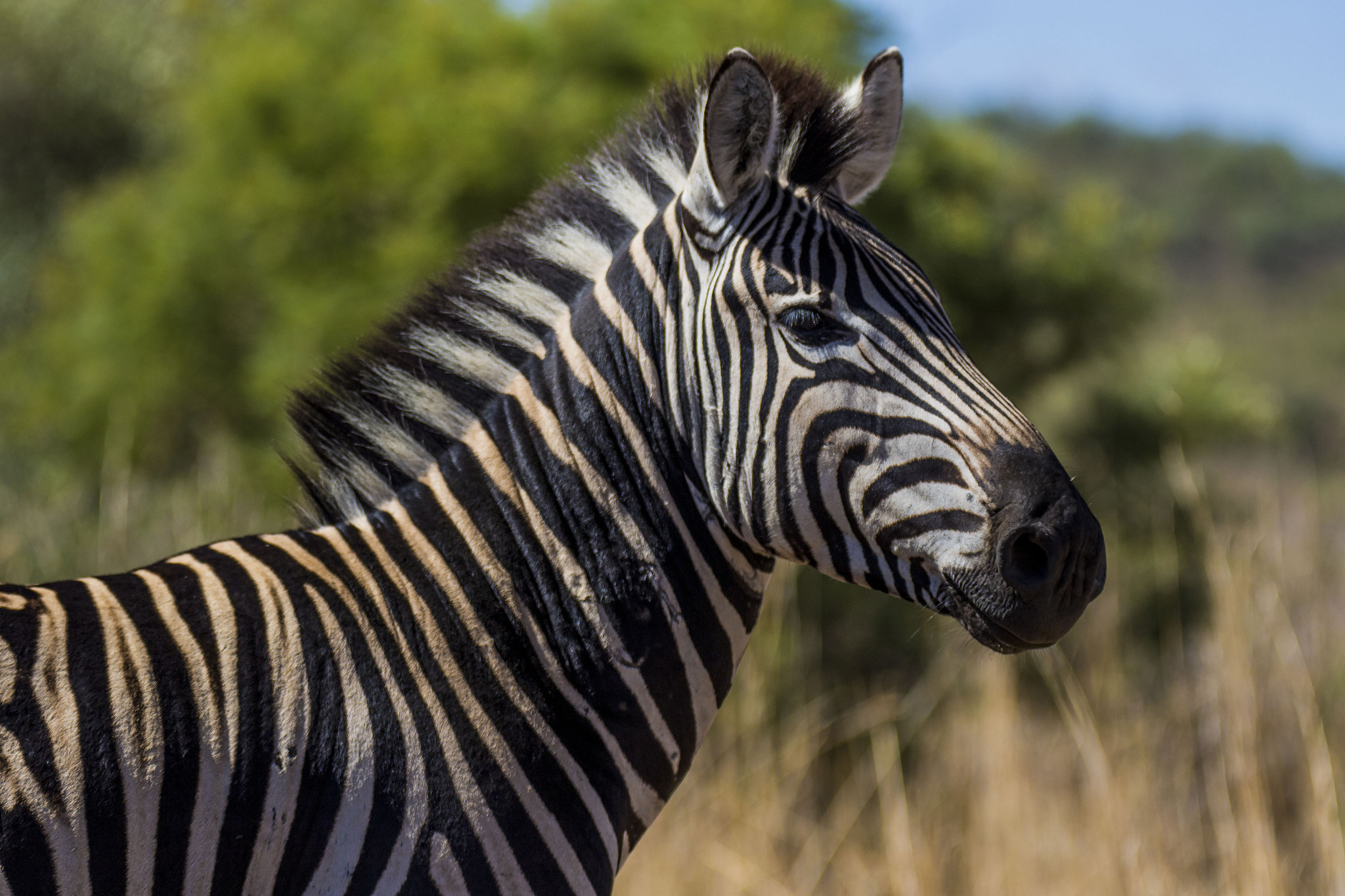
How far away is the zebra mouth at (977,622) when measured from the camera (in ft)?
6.45

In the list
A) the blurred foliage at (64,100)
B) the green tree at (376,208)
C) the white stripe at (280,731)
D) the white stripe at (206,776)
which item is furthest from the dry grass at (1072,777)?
the blurred foliage at (64,100)

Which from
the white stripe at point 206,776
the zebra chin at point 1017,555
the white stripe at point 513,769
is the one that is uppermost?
the zebra chin at point 1017,555

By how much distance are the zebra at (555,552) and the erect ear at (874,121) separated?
2 centimetres

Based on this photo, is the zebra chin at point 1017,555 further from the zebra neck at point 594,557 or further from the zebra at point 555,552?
the zebra neck at point 594,557

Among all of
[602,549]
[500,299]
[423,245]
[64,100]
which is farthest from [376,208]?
[64,100]

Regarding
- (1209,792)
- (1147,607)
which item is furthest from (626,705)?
(1147,607)

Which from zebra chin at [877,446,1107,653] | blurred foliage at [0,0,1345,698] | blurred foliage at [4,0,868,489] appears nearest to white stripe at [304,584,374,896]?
zebra chin at [877,446,1107,653]

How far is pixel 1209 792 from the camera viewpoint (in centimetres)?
499

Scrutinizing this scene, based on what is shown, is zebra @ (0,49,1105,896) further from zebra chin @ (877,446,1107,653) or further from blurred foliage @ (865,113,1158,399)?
blurred foliage @ (865,113,1158,399)

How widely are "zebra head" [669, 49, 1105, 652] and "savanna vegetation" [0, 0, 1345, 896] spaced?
1.90m

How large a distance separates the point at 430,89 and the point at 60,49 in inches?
519

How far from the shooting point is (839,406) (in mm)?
2051

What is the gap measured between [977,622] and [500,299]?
1210 millimetres

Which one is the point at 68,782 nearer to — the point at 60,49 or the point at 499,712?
the point at 499,712
